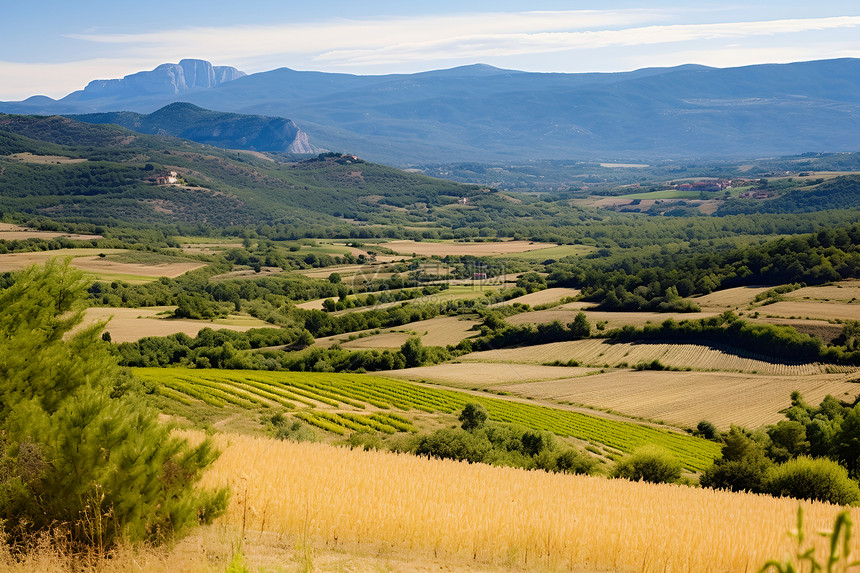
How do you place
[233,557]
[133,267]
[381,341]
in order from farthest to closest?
[133,267]
[381,341]
[233,557]

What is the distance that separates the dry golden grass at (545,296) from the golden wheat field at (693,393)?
→ 33953mm

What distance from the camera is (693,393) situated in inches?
2297

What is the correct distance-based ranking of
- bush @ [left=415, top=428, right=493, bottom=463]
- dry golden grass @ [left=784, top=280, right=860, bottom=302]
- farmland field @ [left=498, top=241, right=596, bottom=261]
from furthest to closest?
farmland field @ [left=498, top=241, right=596, bottom=261] → dry golden grass @ [left=784, top=280, right=860, bottom=302] → bush @ [left=415, top=428, right=493, bottom=463]

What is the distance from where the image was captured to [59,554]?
27.2 ft

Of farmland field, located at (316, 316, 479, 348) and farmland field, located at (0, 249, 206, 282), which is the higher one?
farmland field, located at (0, 249, 206, 282)

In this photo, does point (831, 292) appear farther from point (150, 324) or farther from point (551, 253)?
point (551, 253)

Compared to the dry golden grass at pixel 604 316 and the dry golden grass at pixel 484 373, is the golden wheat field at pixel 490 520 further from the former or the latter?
the dry golden grass at pixel 604 316

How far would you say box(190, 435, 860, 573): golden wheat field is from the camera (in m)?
9.45

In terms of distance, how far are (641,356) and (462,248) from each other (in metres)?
94.6

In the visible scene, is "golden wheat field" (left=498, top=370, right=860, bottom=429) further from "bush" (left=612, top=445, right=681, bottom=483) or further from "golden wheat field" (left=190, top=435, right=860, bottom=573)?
"golden wheat field" (left=190, top=435, right=860, bottom=573)

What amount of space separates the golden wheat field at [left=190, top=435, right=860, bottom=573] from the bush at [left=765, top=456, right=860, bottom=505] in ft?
28.0

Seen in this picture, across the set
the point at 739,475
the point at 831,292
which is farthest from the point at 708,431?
the point at 831,292

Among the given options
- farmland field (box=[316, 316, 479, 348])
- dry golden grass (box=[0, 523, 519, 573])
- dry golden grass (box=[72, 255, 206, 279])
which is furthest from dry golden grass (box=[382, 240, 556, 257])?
dry golden grass (box=[0, 523, 519, 573])

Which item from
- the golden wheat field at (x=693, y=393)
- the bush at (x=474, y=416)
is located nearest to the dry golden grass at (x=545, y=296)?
the golden wheat field at (x=693, y=393)
